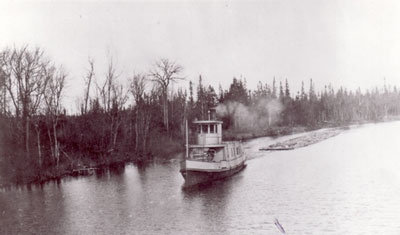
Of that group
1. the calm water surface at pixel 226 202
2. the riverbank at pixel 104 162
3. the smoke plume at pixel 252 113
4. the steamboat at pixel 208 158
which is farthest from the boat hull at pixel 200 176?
the smoke plume at pixel 252 113

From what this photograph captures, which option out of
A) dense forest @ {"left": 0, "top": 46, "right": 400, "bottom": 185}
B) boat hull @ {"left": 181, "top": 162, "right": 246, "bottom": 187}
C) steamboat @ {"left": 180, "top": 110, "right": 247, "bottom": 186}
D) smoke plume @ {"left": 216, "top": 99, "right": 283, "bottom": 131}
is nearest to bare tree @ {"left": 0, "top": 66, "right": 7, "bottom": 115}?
dense forest @ {"left": 0, "top": 46, "right": 400, "bottom": 185}

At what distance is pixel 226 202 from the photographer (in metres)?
23.8

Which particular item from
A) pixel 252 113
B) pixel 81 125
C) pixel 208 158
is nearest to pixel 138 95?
pixel 81 125

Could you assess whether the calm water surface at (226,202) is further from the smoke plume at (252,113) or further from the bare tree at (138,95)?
the smoke plume at (252,113)

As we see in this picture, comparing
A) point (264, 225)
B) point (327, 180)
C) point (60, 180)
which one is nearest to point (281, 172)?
point (327, 180)

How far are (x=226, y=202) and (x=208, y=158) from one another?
24.4 ft

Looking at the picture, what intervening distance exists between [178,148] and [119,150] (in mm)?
9103

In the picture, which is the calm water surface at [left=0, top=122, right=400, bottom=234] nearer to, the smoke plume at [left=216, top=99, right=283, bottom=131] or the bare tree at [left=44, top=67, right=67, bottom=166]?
the bare tree at [left=44, top=67, right=67, bottom=166]

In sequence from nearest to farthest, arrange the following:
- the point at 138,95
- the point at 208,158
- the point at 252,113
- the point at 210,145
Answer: the point at 210,145 → the point at 208,158 → the point at 138,95 → the point at 252,113

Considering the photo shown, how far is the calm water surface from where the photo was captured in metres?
18.8

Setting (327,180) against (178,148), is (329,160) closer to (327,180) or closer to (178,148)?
(327,180)

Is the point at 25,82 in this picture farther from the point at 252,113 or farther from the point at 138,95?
the point at 252,113

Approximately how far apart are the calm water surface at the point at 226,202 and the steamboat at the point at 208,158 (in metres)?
0.91

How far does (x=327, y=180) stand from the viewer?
93.7 ft
